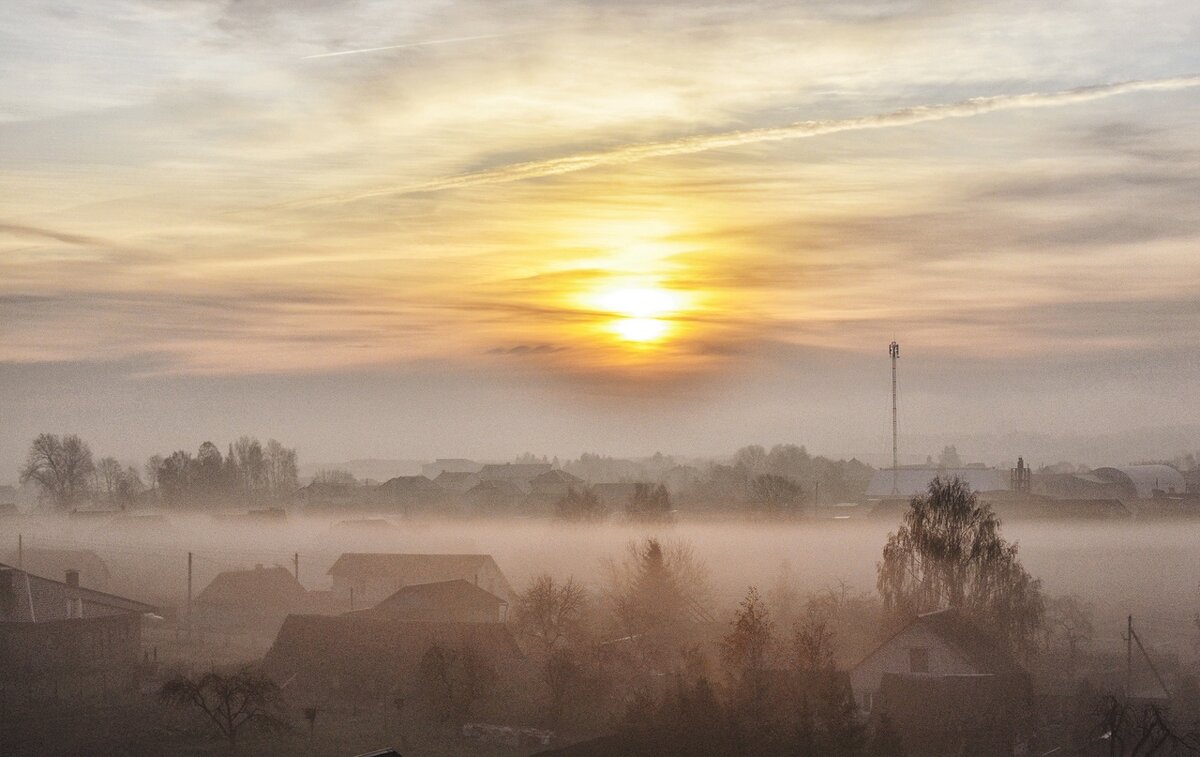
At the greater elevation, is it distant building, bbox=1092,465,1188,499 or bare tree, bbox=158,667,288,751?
distant building, bbox=1092,465,1188,499

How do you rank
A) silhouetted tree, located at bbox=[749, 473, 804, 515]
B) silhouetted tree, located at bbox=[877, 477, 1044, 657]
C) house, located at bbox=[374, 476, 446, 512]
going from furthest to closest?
→ house, located at bbox=[374, 476, 446, 512] → silhouetted tree, located at bbox=[749, 473, 804, 515] → silhouetted tree, located at bbox=[877, 477, 1044, 657]

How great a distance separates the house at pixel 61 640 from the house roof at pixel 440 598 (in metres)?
11.4

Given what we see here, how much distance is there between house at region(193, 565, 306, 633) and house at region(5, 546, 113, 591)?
514 inches

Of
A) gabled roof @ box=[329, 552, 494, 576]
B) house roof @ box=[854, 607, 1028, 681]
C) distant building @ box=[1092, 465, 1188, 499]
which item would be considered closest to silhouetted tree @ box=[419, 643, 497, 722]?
house roof @ box=[854, 607, 1028, 681]

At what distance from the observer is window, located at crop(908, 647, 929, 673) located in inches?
1852

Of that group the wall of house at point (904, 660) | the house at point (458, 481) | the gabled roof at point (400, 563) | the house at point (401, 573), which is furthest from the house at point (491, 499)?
the wall of house at point (904, 660)

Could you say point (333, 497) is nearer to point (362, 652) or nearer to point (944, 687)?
point (362, 652)

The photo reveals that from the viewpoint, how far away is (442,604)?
63.6 meters

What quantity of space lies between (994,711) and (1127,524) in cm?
7366

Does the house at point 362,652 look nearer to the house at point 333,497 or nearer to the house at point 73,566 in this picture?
the house at point 73,566

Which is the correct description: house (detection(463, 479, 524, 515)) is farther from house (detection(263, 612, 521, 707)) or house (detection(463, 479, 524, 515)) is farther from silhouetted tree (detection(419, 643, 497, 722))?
silhouetted tree (detection(419, 643, 497, 722))

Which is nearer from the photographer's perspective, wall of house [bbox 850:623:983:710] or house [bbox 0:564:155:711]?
wall of house [bbox 850:623:983:710]

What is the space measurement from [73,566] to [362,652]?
1661 inches

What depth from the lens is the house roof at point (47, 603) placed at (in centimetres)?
5419
